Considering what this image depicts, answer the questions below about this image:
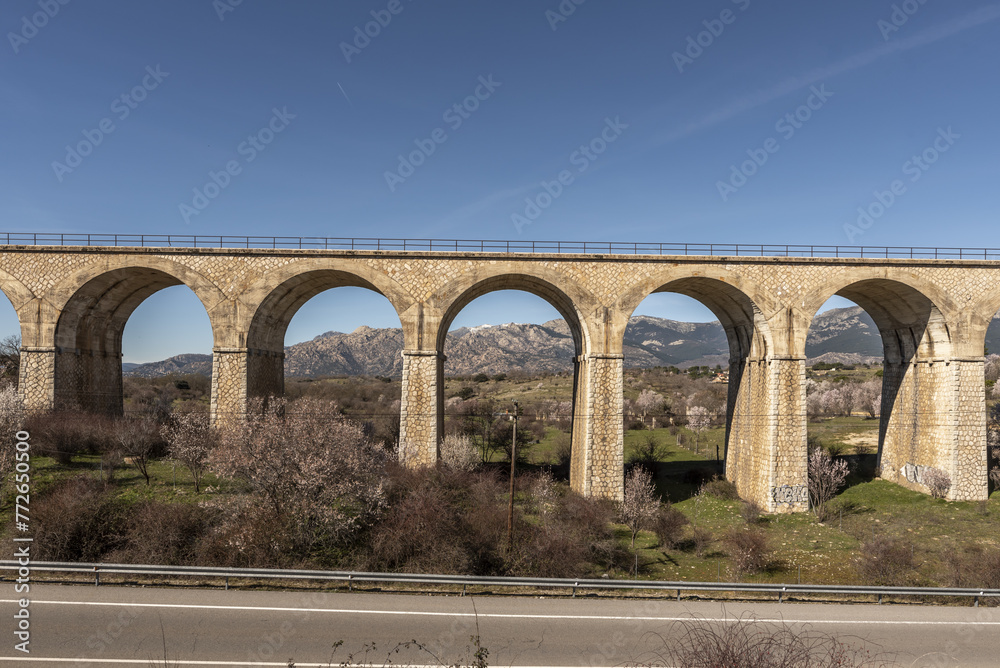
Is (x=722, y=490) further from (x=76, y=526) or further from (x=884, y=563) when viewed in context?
(x=76, y=526)

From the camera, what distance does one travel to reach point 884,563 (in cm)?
1720

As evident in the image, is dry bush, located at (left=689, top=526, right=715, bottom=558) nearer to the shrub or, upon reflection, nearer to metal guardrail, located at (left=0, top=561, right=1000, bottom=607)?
metal guardrail, located at (left=0, top=561, right=1000, bottom=607)

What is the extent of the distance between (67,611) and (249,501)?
5051mm

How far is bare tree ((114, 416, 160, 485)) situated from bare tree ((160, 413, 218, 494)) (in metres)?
1.14

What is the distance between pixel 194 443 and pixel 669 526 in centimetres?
2124

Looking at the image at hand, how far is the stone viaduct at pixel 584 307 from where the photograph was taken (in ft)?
73.5

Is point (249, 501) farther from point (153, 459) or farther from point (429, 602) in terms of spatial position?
point (153, 459)

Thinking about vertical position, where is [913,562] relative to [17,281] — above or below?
below

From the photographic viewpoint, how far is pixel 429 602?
40.9ft

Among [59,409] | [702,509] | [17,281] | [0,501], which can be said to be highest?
[17,281]

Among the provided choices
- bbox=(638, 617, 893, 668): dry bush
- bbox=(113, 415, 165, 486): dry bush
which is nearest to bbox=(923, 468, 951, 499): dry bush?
bbox=(638, 617, 893, 668): dry bush

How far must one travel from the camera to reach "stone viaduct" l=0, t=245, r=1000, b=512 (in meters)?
22.4

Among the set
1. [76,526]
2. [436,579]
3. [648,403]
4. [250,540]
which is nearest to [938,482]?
[436,579]

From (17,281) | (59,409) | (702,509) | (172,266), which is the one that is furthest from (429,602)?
(17,281)
